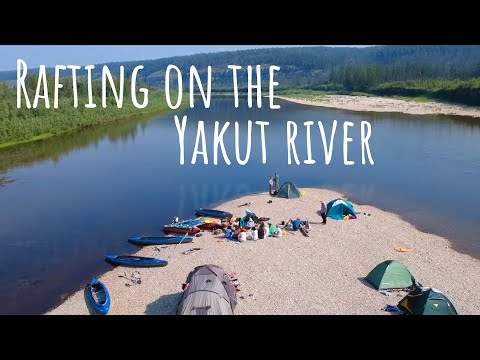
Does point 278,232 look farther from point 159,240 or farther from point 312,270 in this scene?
point 159,240

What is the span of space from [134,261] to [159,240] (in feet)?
10.4

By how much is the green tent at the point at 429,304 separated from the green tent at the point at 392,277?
77.4 inches

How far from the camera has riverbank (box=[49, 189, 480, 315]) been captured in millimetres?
16281

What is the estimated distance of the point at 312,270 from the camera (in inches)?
750

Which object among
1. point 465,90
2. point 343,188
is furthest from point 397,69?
point 343,188

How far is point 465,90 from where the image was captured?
95750mm

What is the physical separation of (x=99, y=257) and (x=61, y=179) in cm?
2085

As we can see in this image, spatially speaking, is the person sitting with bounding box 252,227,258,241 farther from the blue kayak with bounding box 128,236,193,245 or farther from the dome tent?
the dome tent

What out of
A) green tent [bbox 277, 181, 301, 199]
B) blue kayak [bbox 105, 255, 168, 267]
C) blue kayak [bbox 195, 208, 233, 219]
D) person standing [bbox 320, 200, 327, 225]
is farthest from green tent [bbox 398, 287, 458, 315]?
green tent [bbox 277, 181, 301, 199]

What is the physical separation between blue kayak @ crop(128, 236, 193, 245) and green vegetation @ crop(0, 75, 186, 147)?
43.6m

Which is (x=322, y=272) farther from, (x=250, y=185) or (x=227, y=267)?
(x=250, y=185)

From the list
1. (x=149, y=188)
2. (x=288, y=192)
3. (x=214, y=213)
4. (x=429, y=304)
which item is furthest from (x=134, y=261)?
(x=149, y=188)

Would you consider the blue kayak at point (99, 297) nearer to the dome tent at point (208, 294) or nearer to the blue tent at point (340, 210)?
the dome tent at point (208, 294)
